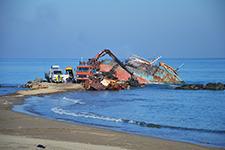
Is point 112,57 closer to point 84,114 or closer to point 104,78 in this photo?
point 104,78

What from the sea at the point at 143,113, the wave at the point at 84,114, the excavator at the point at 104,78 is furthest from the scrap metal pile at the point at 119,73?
the wave at the point at 84,114

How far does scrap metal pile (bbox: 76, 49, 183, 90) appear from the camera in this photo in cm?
4478

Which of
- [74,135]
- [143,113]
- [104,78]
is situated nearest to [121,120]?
[143,113]

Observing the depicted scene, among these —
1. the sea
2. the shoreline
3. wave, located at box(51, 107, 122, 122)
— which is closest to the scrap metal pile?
the sea

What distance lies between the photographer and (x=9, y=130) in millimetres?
17812

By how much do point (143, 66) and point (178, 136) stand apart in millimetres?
33911

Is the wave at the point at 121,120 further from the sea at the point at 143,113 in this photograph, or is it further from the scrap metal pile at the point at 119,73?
the scrap metal pile at the point at 119,73

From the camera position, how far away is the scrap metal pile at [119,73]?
147 feet

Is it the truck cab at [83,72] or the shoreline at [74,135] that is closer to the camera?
the shoreline at [74,135]

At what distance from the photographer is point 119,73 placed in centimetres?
4922

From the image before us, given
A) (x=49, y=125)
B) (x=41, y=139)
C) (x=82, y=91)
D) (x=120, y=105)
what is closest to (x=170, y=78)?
(x=82, y=91)

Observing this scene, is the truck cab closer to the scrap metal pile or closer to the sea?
the scrap metal pile

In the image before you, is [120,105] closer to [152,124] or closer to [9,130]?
[152,124]

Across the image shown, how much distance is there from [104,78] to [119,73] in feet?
12.3
